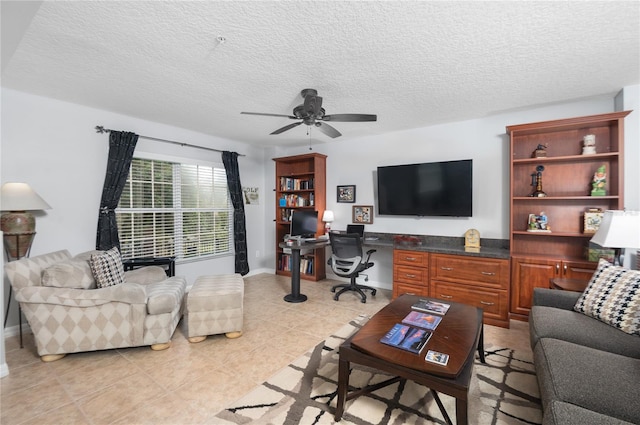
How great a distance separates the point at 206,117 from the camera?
3.64 meters

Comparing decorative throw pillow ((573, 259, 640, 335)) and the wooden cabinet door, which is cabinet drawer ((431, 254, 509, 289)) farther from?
decorative throw pillow ((573, 259, 640, 335))

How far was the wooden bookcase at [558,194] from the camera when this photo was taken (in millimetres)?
2859

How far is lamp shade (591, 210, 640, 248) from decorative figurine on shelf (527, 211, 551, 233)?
1019mm

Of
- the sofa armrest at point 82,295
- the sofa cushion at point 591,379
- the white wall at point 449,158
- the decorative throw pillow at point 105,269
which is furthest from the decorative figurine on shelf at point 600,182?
the decorative throw pillow at point 105,269

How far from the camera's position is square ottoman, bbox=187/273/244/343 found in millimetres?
2635

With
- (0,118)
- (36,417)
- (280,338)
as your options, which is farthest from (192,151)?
(36,417)

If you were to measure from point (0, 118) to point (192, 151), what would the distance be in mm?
2002

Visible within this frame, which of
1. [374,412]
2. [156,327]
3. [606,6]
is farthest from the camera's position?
[156,327]

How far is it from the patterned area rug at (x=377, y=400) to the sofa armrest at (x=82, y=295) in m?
1.36

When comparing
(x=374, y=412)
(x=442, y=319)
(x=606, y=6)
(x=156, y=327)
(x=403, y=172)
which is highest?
(x=606, y=6)

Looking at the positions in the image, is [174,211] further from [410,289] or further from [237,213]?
[410,289]

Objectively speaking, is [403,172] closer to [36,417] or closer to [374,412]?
[374,412]

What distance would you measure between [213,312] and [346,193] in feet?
9.57

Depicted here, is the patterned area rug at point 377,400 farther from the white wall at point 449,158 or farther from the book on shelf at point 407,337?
the white wall at point 449,158
